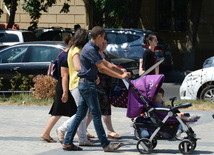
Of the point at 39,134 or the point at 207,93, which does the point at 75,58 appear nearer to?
the point at 39,134

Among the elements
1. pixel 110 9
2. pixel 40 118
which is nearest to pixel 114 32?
pixel 110 9

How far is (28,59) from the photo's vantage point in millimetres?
13875

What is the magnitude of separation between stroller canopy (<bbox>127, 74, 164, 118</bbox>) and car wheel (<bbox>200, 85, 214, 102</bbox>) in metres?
5.02

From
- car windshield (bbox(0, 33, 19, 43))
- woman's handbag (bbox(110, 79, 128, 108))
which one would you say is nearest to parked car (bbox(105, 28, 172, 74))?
car windshield (bbox(0, 33, 19, 43))

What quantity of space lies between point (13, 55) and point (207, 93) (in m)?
4.94

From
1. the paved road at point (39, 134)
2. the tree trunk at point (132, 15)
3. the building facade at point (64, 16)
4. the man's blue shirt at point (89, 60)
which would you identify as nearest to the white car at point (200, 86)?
the paved road at point (39, 134)

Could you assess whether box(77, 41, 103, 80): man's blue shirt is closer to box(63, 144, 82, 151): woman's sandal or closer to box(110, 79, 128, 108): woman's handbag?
box(110, 79, 128, 108): woman's handbag

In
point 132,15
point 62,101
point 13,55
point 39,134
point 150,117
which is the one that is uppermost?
point 132,15

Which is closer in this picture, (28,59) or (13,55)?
(28,59)

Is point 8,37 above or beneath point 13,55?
above

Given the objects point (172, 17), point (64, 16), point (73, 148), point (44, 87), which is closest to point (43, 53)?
point (44, 87)

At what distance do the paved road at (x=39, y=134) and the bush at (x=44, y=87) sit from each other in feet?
2.39

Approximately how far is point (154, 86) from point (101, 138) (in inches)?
40.1

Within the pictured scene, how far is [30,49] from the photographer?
45.8ft
